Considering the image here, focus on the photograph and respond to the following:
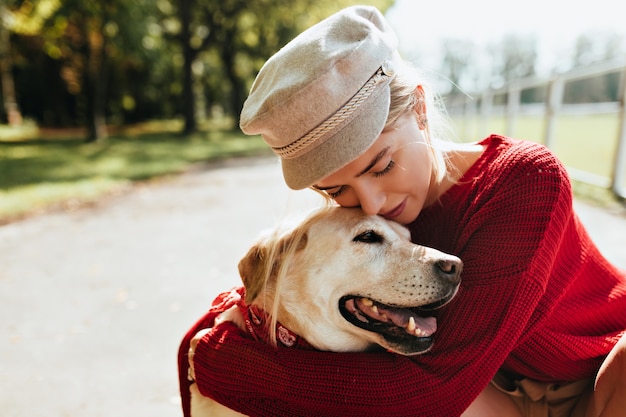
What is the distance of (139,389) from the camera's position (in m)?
2.98

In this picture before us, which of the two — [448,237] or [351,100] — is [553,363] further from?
[351,100]

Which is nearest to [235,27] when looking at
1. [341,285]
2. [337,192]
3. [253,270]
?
[337,192]

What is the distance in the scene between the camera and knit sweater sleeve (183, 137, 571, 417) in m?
1.60

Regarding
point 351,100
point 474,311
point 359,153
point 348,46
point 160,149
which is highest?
point 348,46

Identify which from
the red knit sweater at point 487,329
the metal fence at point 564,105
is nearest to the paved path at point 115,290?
the metal fence at point 564,105

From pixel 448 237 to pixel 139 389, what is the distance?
213 cm

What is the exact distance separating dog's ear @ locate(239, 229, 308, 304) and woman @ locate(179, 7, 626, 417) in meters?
0.20

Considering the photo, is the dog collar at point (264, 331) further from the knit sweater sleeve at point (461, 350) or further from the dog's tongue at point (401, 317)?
the dog's tongue at point (401, 317)

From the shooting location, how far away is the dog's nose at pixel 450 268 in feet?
5.82

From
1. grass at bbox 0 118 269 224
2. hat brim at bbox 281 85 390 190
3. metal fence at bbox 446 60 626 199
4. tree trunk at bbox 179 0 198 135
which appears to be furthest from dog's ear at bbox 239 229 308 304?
tree trunk at bbox 179 0 198 135

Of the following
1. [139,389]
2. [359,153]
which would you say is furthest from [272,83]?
[139,389]

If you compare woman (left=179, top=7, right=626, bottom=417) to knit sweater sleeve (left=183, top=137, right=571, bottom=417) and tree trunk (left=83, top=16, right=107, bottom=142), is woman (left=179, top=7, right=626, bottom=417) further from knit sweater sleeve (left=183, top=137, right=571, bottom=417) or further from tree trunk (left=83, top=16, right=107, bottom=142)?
tree trunk (left=83, top=16, right=107, bottom=142)

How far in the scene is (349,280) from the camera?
1.98 m

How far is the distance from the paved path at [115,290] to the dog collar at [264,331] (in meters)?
0.60
